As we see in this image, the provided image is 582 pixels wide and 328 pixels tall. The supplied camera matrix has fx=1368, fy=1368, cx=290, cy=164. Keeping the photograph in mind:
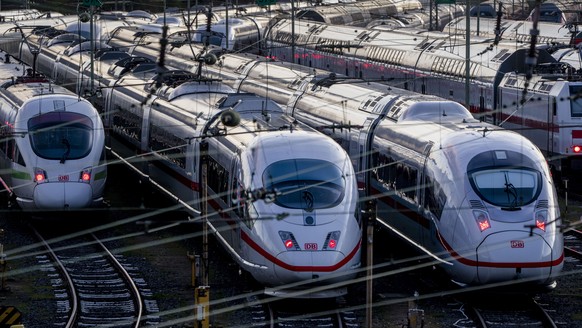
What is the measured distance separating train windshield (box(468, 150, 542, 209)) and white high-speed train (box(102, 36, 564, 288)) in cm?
2

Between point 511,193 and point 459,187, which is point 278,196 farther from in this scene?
point 511,193

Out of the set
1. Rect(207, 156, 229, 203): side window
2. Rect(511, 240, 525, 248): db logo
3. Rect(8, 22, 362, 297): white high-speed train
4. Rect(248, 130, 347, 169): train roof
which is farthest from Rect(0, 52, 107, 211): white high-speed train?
Rect(511, 240, 525, 248): db logo

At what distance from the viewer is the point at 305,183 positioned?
2488 cm

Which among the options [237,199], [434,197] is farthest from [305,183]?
[434,197]

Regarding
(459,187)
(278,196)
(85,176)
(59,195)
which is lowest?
(59,195)

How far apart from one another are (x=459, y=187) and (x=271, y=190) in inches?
135

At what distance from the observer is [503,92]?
4253 centimetres

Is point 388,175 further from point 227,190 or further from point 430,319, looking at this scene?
point 430,319

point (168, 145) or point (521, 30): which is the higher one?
point (168, 145)

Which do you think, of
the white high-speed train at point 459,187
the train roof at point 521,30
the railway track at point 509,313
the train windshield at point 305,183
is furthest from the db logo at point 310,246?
the train roof at point 521,30

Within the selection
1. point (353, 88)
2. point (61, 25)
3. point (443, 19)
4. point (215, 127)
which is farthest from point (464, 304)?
point (443, 19)

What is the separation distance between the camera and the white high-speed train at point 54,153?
31.9 meters

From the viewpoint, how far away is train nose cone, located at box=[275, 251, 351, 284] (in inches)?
935

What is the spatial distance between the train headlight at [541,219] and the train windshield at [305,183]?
353 centimetres
